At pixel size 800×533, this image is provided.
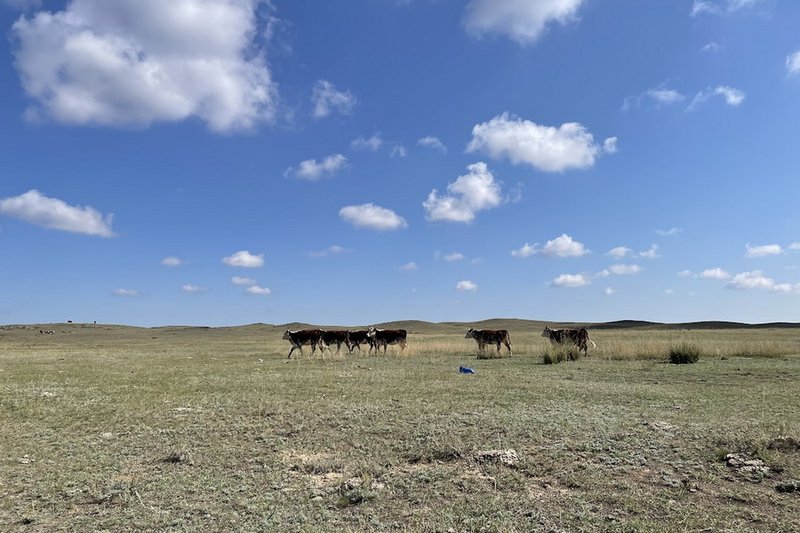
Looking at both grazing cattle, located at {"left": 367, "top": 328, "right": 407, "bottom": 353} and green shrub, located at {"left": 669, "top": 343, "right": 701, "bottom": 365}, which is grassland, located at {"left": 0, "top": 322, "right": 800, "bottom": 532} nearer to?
green shrub, located at {"left": 669, "top": 343, "right": 701, "bottom": 365}

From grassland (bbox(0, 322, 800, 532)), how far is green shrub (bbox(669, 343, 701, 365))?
6247 millimetres

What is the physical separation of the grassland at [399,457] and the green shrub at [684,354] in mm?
6247

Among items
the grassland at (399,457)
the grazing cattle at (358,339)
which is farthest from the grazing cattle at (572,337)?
the grassland at (399,457)

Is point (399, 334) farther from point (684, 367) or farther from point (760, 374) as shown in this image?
point (760, 374)

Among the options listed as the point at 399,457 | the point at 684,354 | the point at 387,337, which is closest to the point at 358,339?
the point at 387,337

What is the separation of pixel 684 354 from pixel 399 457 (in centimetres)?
1679

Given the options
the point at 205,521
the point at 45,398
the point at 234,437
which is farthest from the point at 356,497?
the point at 45,398

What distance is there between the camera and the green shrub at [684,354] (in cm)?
2025

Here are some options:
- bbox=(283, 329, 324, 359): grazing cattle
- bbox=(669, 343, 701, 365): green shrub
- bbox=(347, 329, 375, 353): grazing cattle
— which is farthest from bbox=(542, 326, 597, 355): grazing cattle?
bbox=(283, 329, 324, 359): grazing cattle

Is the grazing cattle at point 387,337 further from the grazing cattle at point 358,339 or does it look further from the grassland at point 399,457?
the grassland at point 399,457

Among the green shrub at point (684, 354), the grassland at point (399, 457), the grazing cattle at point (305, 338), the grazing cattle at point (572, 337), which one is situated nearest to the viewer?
the grassland at point (399, 457)

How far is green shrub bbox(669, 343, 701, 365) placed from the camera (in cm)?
2025

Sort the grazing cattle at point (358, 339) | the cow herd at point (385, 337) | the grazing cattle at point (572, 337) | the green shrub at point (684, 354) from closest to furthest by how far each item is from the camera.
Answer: the green shrub at point (684, 354) < the grazing cattle at point (572, 337) < the cow herd at point (385, 337) < the grazing cattle at point (358, 339)

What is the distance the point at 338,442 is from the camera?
838 cm
